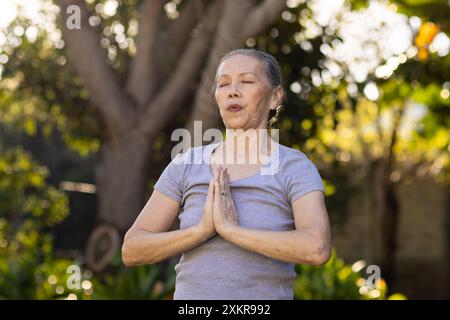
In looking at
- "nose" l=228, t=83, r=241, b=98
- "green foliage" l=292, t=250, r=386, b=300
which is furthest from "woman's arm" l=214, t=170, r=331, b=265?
"green foliage" l=292, t=250, r=386, b=300

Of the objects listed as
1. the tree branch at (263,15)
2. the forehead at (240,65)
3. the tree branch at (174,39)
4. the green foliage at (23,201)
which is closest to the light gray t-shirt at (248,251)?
the forehead at (240,65)

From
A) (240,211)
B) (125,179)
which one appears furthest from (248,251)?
(125,179)

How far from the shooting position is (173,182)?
2.53 m

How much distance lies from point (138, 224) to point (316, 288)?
476 cm

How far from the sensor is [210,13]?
752 cm

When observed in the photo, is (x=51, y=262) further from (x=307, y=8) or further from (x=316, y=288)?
(x=307, y=8)

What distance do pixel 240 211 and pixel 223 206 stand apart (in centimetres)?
9

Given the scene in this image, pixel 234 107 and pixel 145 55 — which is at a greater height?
pixel 145 55

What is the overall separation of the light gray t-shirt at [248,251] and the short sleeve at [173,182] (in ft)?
0.18

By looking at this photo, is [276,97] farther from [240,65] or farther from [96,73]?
[96,73]

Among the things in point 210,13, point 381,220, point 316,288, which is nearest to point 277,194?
point 316,288

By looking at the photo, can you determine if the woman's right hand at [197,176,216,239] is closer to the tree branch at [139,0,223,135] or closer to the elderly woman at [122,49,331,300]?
the elderly woman at [122,49,331,300]

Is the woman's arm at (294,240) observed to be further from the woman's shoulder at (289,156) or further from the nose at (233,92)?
the nose at (233,92)

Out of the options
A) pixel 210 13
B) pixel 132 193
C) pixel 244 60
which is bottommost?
pixel 132 193
